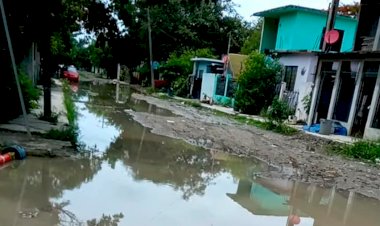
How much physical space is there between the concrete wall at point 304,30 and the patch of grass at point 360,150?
10.8 metres

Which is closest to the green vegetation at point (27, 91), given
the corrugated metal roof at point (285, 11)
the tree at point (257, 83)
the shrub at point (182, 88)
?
the tree at point (257, 83)

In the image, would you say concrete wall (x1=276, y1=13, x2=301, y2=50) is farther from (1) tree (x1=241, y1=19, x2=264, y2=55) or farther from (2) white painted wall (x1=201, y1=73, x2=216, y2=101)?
(1) tree (x1=241, y1=19, x2=264, y2=55)

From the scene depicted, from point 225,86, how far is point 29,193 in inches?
872

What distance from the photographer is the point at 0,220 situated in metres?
4.43

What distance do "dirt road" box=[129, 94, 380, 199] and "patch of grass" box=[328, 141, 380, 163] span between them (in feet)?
1.64

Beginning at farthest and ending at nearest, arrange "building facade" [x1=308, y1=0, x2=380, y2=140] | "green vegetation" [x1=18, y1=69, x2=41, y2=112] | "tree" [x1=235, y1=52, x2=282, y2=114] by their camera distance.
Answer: "tree" [x1=235, y1=52, x2=282, y2=114]
"building facade" [x1=308, y1=0, x2=380, y2=140]
"green vegetation" [x1=18, y1=69, x2=41, y2=112]

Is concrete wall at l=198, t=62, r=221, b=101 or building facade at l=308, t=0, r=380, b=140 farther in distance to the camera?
concrete wall at l=198, t=62, r=221, b=101

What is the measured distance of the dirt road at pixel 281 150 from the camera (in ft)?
27.0

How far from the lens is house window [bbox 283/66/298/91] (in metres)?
20.7

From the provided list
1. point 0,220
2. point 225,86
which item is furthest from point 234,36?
point 0,220

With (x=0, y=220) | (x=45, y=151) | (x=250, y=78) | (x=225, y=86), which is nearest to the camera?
(x=0, y=220)

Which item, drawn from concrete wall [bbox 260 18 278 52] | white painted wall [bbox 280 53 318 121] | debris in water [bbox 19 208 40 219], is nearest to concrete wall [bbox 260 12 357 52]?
concrete wall [bbox 260 18 278 52]

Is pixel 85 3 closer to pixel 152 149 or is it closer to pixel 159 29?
pixel 152 149

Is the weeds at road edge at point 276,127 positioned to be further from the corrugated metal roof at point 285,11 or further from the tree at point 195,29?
the tree at point 195,29
